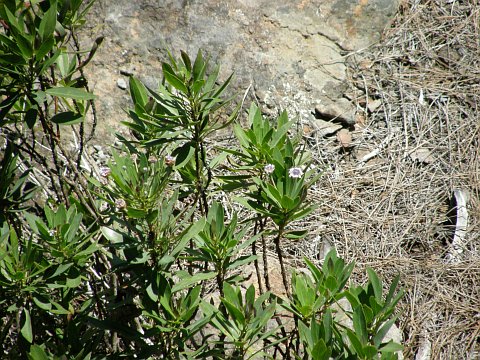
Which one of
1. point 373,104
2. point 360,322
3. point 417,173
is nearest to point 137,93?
point 360,322

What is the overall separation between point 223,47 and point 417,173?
1399 millimetres

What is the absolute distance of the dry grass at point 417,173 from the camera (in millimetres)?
3059

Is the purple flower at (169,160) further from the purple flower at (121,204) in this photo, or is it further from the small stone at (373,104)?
the small stone at (373,104)

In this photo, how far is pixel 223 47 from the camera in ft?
12.3

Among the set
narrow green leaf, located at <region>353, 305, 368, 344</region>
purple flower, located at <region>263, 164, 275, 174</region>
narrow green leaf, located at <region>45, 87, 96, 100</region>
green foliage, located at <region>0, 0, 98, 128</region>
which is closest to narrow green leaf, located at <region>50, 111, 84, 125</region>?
green foliage, located at <region>0, 0, 98, 128</region>

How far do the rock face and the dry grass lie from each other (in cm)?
31

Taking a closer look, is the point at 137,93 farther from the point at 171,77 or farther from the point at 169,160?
the point at 171,77

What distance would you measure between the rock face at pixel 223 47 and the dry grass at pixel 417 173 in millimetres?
307

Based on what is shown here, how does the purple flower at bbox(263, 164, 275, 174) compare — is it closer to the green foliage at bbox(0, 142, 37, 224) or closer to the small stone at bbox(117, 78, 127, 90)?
the green foliage at bbox(0, 142, 37, 224)

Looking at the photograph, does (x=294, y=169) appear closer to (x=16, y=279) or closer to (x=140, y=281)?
(x=140, y=281)

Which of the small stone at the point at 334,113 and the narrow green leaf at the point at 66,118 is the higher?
the small stone at the point at 334,113

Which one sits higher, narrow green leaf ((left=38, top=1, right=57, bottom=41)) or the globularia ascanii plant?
narrow green leaf ((left=38, top=1, right=57, bottom=41))

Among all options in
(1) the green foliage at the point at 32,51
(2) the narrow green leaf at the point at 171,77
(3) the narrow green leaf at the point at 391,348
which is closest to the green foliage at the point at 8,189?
(1) the green foliage at the point at 32,51

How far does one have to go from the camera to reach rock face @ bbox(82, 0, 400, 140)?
3688 mm
